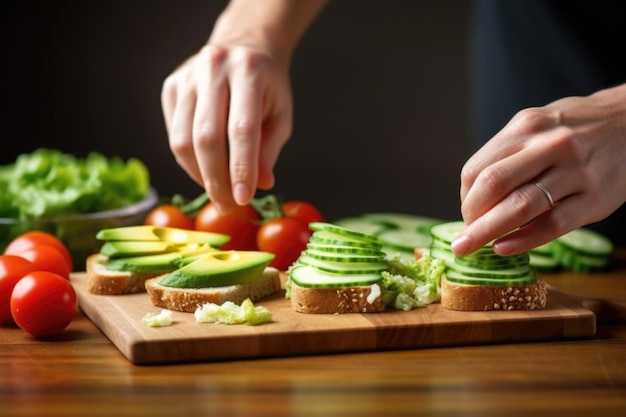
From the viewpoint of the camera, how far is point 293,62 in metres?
6.82

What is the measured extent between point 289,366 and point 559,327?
2.48ft

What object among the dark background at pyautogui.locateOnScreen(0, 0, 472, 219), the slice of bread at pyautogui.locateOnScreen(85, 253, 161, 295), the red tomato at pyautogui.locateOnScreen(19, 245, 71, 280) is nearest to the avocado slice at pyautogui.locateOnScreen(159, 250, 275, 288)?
the slice of bread at pyautogui.locateOnScreen(85, 253, 161, 295)

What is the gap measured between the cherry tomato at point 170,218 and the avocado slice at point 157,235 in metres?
0.65

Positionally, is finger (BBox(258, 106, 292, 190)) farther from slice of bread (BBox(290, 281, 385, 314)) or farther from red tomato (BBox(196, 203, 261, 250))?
slice of bread (BBox(290, 281, 385, 314))

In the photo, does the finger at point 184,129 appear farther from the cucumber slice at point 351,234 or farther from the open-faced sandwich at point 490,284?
the open-faced sandwich at point 490,284

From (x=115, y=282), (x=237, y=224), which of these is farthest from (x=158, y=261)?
(x=237, y=224)

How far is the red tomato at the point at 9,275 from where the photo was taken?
2.88 meters

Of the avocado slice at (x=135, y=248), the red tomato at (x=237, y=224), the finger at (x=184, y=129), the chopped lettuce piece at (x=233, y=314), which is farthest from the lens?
the red tomato at (x=237, y=224)

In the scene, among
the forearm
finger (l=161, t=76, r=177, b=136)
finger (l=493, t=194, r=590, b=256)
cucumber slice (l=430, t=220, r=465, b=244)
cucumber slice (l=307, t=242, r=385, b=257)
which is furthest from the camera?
the forearm

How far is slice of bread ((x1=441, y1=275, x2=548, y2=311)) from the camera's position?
2791 mm

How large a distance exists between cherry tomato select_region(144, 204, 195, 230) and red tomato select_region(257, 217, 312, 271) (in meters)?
0.42

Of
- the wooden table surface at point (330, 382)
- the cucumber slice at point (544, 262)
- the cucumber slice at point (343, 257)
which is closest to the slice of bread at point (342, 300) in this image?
the cucumber slice at point (343, 257)

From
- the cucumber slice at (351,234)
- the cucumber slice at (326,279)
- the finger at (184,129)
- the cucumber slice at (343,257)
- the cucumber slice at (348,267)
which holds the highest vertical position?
the finger at (184,129)

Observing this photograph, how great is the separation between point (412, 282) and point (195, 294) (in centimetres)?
61
